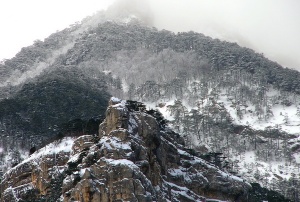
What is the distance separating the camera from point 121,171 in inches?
3103

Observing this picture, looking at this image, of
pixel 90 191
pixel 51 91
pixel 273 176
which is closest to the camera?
pixel 90 191

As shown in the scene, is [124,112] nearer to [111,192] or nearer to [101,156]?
[101,156]

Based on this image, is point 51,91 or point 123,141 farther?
point 51,91

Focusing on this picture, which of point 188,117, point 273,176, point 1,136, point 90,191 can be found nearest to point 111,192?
point 90,191

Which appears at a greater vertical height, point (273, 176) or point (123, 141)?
point (123, 141)

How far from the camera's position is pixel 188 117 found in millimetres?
196250

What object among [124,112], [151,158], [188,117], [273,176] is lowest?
[273,176]

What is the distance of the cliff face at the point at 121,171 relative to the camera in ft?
257

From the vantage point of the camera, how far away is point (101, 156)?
82625 mm

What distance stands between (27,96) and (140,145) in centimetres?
9769

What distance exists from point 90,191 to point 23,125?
83.7 m

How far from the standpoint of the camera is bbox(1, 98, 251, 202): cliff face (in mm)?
78375

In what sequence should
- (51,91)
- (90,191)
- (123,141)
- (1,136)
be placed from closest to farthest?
(90,191) < (123,141) < (1,136) < (51,91)

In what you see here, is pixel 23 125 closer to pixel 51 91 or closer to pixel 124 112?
pixel 51 91
